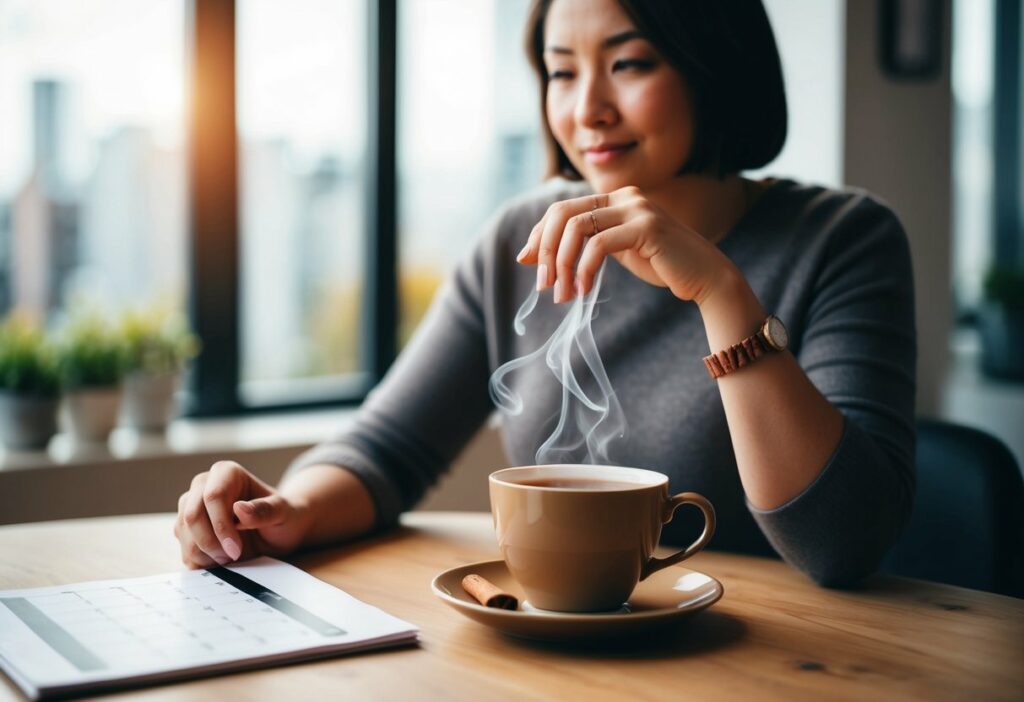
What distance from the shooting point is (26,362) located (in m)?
1.91

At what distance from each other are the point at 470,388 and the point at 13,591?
0.71 meters

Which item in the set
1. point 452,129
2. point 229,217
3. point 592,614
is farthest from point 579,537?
point 452,129

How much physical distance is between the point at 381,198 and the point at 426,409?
1.27 metres

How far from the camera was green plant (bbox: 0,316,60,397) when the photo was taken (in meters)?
1.90

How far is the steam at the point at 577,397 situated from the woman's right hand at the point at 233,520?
0.31 metres

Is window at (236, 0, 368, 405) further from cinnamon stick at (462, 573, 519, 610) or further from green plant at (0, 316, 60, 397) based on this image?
cinnamon stick at (462, 573, 519, 610)

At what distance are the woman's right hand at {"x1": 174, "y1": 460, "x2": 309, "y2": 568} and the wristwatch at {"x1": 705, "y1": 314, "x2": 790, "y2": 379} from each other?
0.45 meters

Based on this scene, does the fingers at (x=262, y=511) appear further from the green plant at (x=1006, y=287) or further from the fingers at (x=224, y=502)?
the green plant at (x=1006, y=287)

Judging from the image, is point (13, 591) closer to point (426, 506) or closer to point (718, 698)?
point (718, 698)

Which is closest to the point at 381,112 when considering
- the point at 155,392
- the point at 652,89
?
the point at 155,392

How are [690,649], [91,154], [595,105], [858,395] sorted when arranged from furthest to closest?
[91,154] → [595,105] → [858,395] → [690,649]

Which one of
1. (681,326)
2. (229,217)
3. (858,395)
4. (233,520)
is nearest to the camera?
(233,520)

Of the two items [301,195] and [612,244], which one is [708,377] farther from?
[301,195]

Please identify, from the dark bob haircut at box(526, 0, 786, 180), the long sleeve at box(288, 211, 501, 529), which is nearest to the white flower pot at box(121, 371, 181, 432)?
the long sleeve at box(288, 211, 501, 529)
